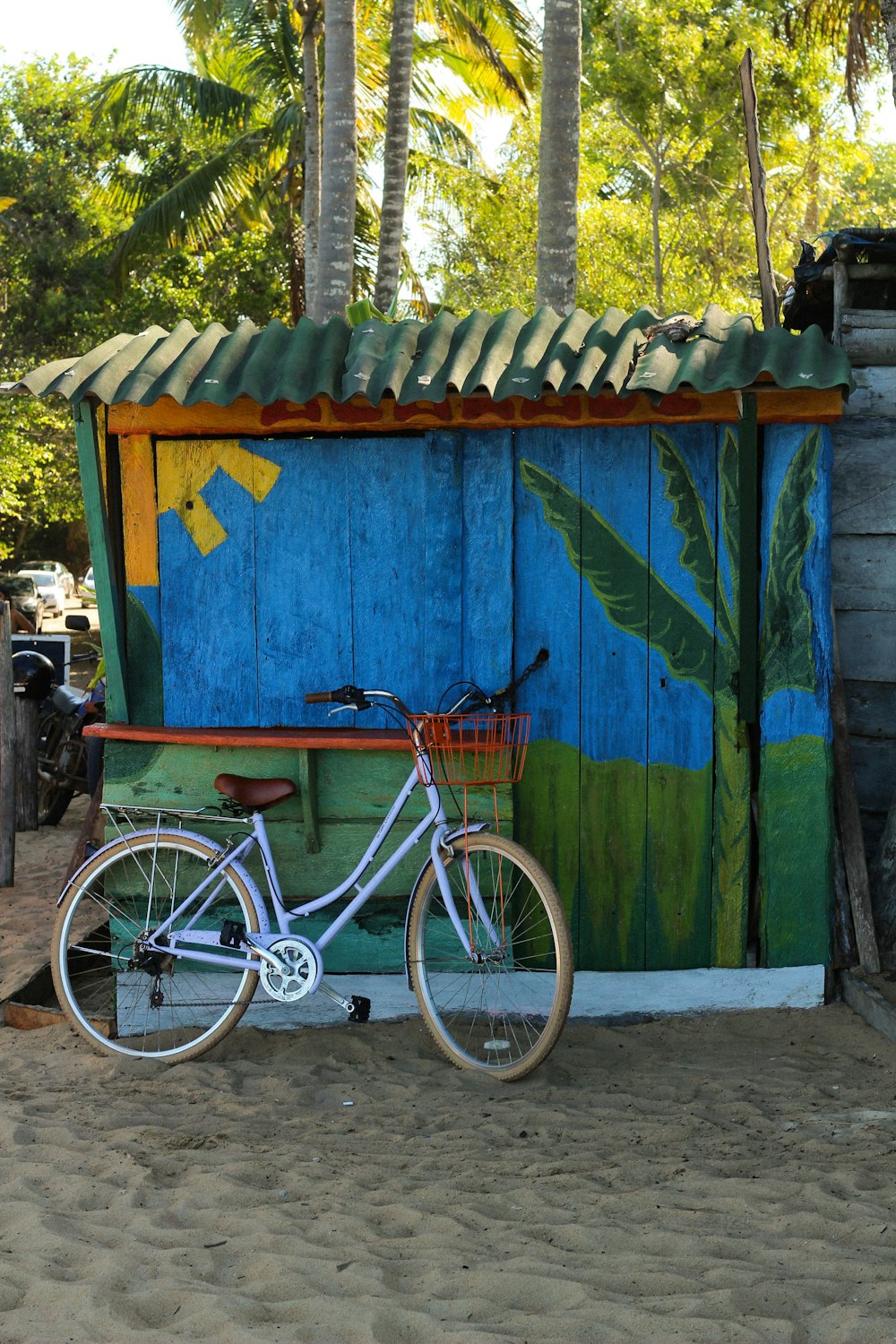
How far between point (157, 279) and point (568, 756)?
20.8m

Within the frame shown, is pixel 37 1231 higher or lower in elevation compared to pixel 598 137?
lower

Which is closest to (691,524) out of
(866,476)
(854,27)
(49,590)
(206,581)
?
(866,476)

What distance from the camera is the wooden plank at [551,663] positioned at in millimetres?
4477

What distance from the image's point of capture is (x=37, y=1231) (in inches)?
119

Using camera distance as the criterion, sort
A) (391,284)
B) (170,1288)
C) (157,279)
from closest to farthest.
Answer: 1. (170,1288)
2. (391,284)
3. (157,279)

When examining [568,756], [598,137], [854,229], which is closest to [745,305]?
[598,137]

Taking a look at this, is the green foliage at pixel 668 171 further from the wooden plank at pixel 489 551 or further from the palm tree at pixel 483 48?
the wooden plank at pixel 489 551

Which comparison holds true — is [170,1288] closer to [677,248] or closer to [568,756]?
[568,756]

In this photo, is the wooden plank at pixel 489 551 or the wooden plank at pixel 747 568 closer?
the wooden plank at pixel 747 568

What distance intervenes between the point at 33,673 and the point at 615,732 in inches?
209

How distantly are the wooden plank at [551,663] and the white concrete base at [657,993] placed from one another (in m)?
0.15

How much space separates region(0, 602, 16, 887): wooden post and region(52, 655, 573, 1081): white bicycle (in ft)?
8.41

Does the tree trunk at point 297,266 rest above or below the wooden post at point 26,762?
above

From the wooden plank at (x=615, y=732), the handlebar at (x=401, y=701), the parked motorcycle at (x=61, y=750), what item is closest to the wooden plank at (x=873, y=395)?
the wooden plank at (x=615, y=732)
